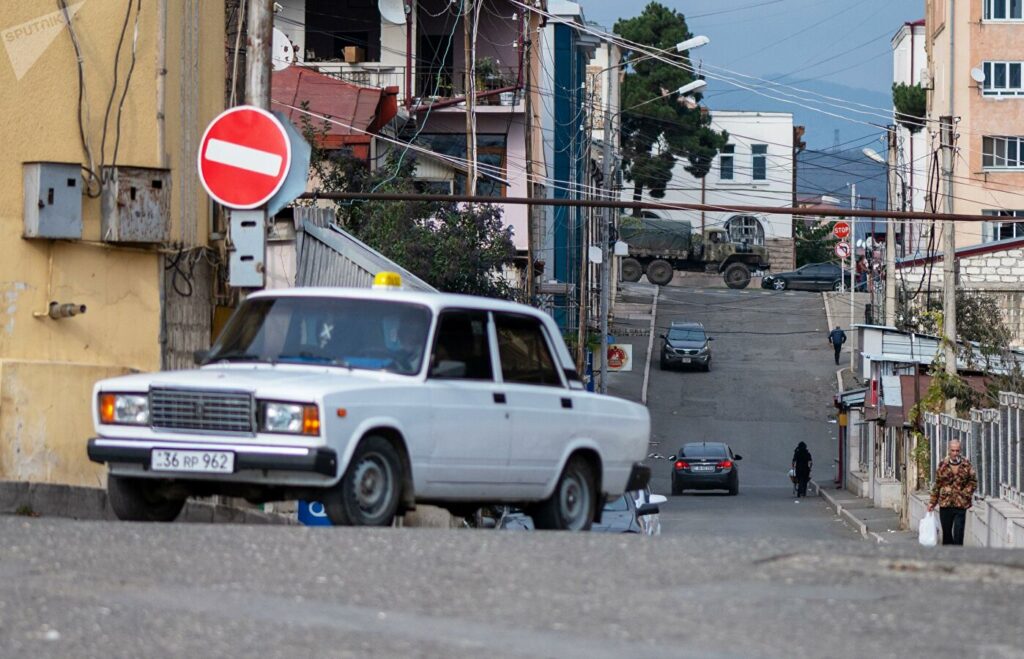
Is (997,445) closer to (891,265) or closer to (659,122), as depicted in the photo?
(891,265)

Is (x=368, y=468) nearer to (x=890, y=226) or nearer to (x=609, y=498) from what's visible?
(x=609, y=498)

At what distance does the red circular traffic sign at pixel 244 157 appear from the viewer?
11320mm

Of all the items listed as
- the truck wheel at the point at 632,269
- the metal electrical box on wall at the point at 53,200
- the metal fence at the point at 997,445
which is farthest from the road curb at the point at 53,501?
the truck wheel at the point at 632,269

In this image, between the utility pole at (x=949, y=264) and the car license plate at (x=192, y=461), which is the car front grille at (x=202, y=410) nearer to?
the car license plate at (x=192, y=461)

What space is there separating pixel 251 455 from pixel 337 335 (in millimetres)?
1259

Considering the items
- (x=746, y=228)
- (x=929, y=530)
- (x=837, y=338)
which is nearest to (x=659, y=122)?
(x=746, y=228)

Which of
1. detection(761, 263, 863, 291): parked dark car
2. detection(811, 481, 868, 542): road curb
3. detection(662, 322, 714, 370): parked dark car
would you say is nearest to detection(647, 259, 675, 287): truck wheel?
detection(761, 263, 863, 291): parked dark car

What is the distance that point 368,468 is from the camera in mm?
9734

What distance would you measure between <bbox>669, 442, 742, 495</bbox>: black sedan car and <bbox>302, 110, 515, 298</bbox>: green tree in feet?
44.5

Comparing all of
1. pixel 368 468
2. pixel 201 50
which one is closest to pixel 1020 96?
pixel 201 50

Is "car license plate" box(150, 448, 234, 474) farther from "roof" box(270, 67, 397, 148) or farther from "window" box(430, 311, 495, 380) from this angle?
"roof" box(270, 67, 397, 148)

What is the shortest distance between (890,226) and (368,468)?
3928 cm

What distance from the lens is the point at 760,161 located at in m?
114

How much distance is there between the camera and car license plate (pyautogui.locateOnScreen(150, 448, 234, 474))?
30.8ft
